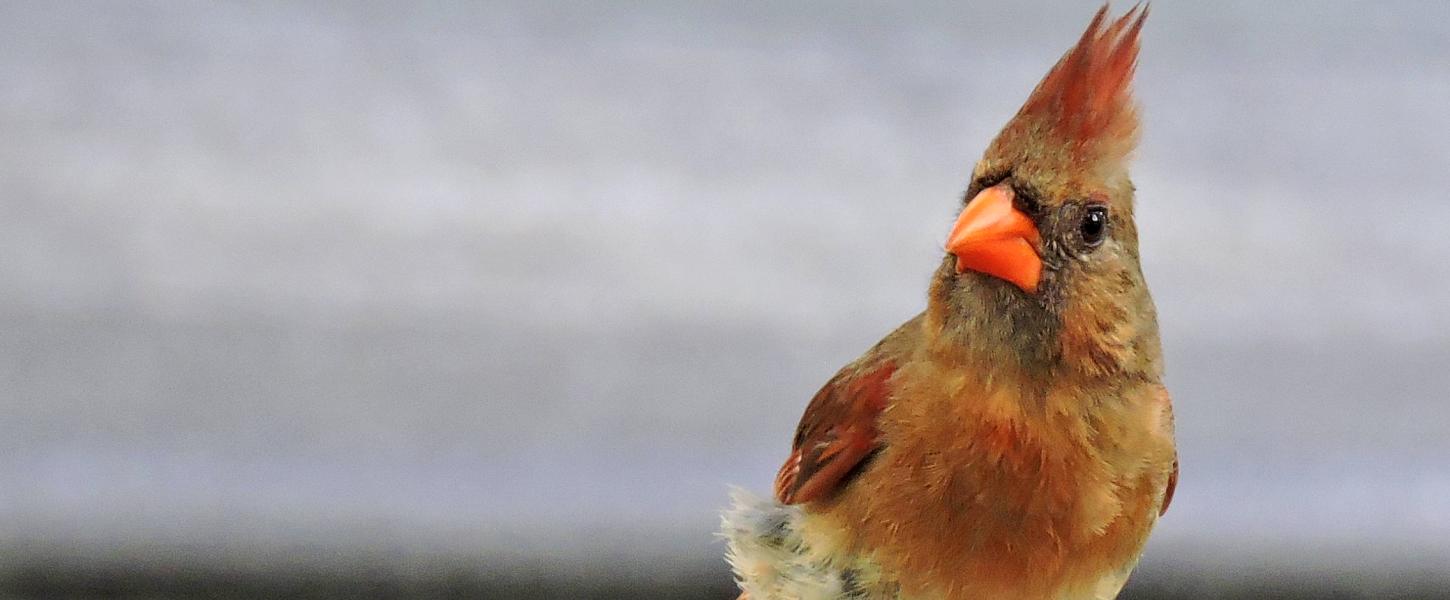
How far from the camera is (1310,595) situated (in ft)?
5.10

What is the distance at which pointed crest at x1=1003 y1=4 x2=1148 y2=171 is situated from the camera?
639mm

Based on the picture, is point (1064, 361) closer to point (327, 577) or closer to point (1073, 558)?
point (1073, 558)

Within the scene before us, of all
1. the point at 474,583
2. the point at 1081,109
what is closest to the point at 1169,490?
the point at 1081,109

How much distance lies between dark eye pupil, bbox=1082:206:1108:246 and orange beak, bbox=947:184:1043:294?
3 cm

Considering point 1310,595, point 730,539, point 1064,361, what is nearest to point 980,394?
point 1064,361

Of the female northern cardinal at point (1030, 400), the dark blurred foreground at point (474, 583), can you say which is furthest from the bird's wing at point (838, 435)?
the dark blurred foreground at point (474, 583)

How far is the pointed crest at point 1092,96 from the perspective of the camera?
64 cm

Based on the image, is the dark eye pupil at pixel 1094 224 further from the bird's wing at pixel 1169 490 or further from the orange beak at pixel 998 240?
the bird's wing at pixel 1169 490

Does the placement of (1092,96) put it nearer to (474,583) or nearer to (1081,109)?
(1081,109)

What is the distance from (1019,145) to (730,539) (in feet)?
1.10

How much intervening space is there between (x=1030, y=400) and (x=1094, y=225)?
0.30 feet

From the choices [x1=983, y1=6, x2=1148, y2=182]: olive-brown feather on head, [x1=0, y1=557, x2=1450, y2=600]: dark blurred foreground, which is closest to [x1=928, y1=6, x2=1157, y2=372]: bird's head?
[x1=983, y1=6, x2=1148, y2=182]: olive-brown feather on head

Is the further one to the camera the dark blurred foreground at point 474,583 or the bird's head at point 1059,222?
the dark blurred foreground at point 474,583

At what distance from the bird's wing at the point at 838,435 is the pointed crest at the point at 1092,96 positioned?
18 cm
